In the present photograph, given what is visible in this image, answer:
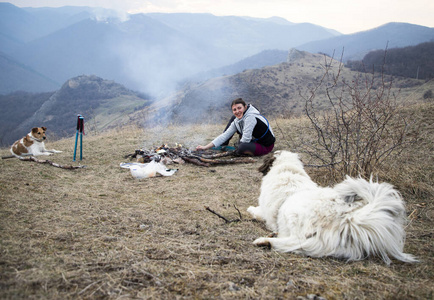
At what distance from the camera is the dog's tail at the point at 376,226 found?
6.93ft

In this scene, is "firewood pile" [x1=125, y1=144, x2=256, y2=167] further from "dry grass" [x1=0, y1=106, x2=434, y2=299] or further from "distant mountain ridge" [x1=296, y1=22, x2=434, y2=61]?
"distant mountain ridge" [x1=296, y1=22, x2=434, y2=61]

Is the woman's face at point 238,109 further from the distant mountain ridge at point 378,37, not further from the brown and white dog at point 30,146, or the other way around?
the distant mountain ridge at point 378,37

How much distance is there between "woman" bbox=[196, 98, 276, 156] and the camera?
6.79 metres

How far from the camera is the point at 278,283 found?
5.91 feet

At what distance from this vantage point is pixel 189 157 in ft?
21.8

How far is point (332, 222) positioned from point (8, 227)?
3.10m

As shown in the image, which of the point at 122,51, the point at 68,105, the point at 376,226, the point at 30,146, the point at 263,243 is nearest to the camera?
the point at 376,226

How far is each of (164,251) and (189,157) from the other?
4.49m

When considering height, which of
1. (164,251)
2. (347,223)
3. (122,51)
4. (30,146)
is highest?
(122,51)

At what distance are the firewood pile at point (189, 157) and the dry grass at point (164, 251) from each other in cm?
188

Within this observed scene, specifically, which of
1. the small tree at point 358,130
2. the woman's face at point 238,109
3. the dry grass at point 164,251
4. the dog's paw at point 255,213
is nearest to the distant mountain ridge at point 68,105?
the woman's face at point 238,109

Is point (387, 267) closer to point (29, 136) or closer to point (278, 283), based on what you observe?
point (278, 283)

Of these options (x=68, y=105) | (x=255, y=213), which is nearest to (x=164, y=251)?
(x=255, y=213)

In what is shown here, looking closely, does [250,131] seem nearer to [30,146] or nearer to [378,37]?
[30,146]
